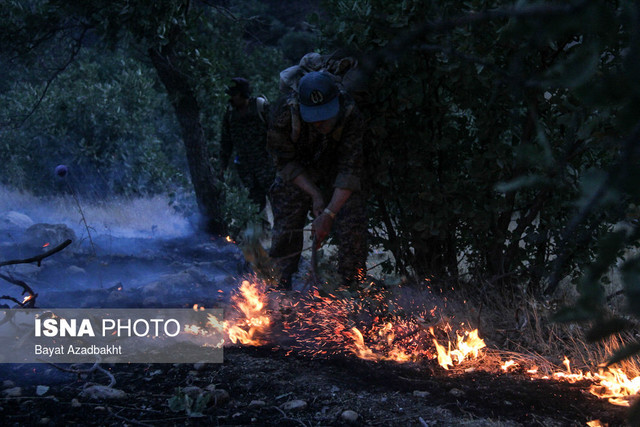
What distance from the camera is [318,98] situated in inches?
162

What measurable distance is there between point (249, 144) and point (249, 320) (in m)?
3.59

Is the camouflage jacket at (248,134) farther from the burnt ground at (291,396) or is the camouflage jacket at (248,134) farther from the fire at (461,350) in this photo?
the fire at (461,350)

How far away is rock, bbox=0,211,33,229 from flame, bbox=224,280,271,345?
5215mm

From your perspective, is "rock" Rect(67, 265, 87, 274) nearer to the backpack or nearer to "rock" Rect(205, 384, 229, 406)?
the backpack

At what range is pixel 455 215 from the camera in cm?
446

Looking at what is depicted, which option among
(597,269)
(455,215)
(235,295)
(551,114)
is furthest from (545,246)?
(597,269)

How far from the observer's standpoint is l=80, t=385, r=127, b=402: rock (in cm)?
314

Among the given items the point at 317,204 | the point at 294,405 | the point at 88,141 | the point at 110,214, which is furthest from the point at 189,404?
the point at 88,141

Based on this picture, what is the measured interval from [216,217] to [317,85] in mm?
4582

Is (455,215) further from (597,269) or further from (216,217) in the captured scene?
(216,217)

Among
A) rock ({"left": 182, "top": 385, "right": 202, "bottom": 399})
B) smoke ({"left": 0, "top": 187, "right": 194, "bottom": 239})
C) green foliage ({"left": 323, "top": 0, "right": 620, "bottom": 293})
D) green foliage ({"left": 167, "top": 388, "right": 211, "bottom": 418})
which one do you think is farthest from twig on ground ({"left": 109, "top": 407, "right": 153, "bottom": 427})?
smoke ({"left": 0, "top": 187, "right": 194, "bottom": 239})

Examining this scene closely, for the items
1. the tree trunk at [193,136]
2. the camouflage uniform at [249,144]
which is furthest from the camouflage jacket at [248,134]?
the tree trunk at [193,136]

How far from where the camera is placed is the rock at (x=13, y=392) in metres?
3.15

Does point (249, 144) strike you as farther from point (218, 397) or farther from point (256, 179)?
point (218, 397)
